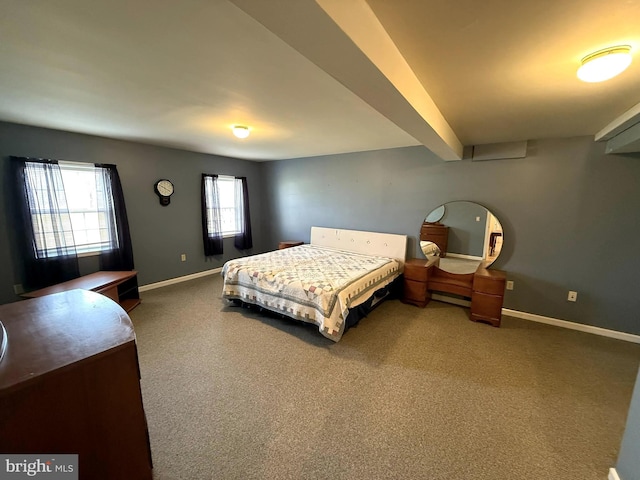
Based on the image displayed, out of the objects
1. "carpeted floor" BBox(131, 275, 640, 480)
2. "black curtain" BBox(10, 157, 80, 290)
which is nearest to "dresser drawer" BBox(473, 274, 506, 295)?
"carpeted floor" BBox(131, 275, 640, 480)

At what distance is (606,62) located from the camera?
1275 millimetres

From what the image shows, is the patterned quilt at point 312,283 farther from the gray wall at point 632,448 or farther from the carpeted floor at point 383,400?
the gray wall at point 632,448

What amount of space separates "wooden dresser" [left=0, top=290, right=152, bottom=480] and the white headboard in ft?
11.5

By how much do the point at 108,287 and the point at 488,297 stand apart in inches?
184

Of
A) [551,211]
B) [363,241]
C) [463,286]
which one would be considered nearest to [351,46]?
[463,286]

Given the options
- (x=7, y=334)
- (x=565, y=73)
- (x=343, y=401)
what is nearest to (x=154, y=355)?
(x=7, y=334)

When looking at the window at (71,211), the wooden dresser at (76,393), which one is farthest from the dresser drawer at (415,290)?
the window at (71,211)

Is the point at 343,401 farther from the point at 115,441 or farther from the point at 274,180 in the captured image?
the point at 274,180

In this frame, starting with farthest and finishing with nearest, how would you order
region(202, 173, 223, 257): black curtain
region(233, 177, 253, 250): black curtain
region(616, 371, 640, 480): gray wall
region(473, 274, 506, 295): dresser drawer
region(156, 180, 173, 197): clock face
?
region(233, 177, 253, 250): black curtain → region(202, 173, 223, 257): black curtain → region(156, 180, 173, 197): clock face → region(473, 274, 506, 295): dresser drawer → region(616, 371, 640, 480): gray wall

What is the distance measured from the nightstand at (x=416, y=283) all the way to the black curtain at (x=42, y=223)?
15.3 feet

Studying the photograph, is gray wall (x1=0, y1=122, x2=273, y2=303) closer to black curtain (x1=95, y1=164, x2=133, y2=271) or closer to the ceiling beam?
black curtain (x1=95, y1=164, x2=133, y2=271)

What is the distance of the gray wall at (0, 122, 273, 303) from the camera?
2.90 m

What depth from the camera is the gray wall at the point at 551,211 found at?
2.73 meters

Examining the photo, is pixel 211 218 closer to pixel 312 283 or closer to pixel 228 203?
pixel 228 203
